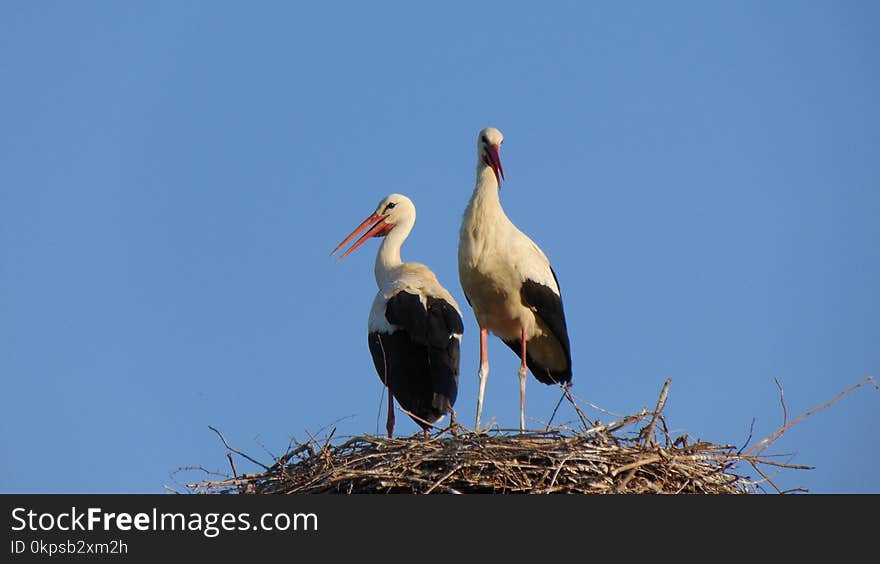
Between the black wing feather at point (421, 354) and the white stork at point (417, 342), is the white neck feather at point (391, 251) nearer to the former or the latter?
the white stork at point (417, 342)

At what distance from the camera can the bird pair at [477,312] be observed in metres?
9.12

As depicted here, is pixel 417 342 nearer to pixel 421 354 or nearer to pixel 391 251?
pixel 421 354

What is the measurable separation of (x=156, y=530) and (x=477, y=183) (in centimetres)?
410

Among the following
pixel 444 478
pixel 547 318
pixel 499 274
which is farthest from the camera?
pixel 547 318

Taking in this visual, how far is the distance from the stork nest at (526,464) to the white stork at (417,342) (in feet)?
3.45

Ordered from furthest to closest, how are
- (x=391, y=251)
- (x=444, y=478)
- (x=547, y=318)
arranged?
(x=391, y=251), (x=547, y=318), (x=444, y=478)

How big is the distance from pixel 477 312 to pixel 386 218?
1237 mm

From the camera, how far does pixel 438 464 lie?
7320 millimetres

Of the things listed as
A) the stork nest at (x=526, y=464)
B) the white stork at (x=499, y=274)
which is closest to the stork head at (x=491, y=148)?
the white stork at (x=499, y=274)

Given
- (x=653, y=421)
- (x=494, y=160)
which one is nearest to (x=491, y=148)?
(x=494, y=160)

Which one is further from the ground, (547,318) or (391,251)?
(391,251)

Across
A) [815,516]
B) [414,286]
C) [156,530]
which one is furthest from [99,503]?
[414,286]

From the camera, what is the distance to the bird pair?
359 inches

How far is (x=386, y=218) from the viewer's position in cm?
1074
